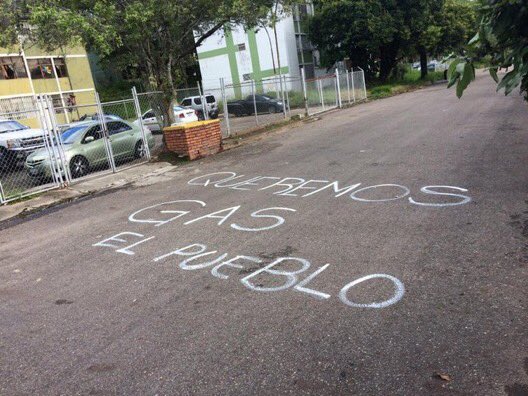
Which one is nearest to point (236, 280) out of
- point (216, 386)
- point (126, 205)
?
point (216, 386)

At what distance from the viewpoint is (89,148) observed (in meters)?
12.1

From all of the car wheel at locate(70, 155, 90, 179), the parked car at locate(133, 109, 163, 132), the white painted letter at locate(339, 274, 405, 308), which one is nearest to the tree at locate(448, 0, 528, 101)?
the white painted letter at locate(339, 274, 405, 308)

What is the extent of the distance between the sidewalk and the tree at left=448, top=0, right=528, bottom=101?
8.89 metres

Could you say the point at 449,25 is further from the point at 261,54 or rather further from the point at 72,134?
the point at 72,134

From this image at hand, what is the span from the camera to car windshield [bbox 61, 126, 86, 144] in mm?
12133

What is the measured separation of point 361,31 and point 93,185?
28033 millimetres

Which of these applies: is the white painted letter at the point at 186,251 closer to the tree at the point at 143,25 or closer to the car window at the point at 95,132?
the tree at the point at 143,25

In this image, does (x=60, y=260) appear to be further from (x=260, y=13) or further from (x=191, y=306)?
(x=260, y=13)

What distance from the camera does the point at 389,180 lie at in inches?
299

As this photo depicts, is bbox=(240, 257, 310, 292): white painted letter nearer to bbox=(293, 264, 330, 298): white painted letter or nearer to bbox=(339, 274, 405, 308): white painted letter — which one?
bbox=(293, 264, 330, 298): white painted letter

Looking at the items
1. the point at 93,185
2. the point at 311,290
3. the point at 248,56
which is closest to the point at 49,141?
the point at 93,185

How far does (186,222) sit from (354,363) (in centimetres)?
415

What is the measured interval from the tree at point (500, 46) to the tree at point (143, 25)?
9.88m

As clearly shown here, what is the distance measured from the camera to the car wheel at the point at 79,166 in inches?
459
